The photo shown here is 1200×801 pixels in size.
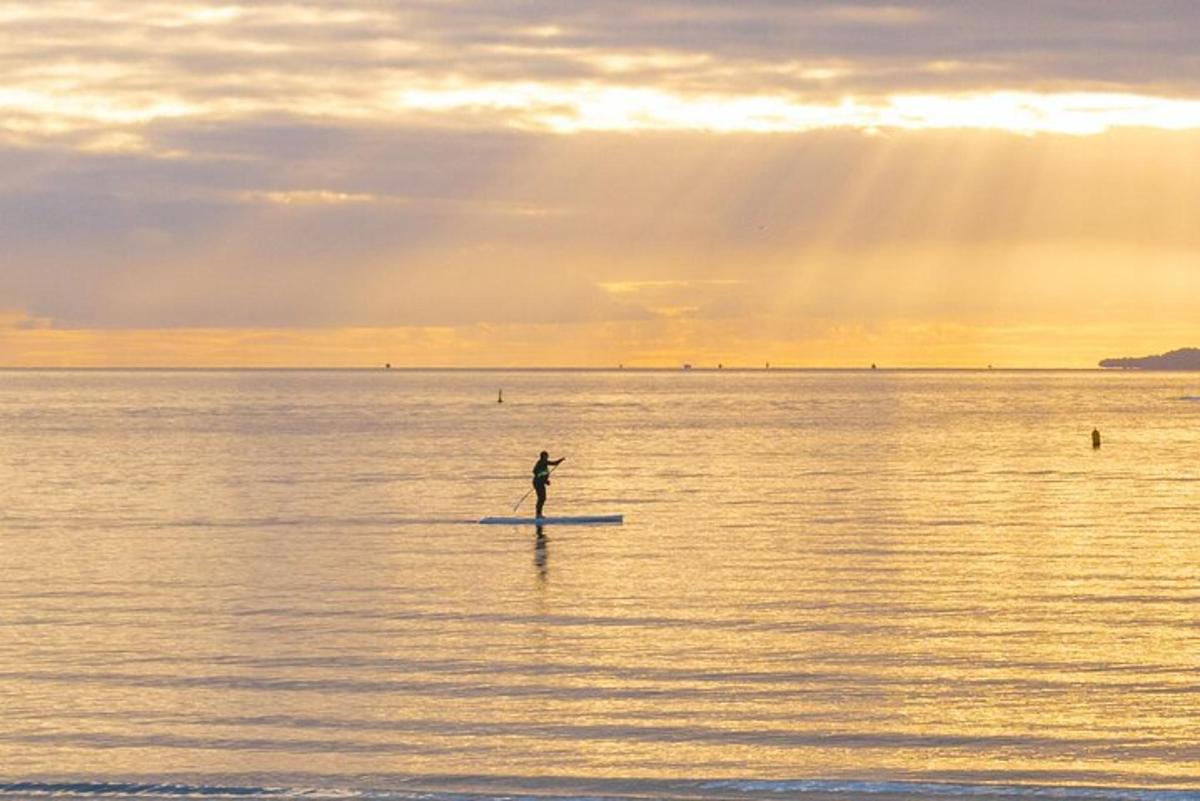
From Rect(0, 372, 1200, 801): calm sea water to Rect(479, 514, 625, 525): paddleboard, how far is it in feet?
3.22

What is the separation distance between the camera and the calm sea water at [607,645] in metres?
22.5

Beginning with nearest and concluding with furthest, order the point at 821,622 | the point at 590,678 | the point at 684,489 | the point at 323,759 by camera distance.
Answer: the point at 323,759 < the point at 590,678 < the point at 821,622 < the point at 684,489

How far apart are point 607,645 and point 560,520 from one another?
84.0 feet

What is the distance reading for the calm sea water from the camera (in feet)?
73.8

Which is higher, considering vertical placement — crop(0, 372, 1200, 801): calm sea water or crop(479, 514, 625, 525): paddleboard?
crop(479, 514, 625, 525): paddleboard

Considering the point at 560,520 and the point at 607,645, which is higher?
the point at 560,520

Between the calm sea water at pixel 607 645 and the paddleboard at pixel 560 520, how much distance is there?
3.22 ft

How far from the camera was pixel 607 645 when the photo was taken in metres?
31.6

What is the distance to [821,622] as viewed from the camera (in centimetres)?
3412

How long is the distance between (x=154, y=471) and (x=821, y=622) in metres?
60.4

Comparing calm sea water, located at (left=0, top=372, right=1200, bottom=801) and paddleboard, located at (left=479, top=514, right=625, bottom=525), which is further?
paddleboard, located at (left=479, top=514, right=625, bottom=525)

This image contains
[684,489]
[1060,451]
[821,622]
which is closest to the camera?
[821,622]

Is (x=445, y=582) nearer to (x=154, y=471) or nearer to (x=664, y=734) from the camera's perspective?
(x=664, y=734)

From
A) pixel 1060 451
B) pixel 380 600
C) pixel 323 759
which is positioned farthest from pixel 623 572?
pixel 1060 451
